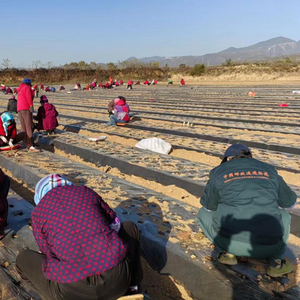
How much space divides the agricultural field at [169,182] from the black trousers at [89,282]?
0.29 m

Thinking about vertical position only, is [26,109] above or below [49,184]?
above

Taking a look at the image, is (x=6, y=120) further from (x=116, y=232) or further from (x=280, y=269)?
(x=280, y=269)

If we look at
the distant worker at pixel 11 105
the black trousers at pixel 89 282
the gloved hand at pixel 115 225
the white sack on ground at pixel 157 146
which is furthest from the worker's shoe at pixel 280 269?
the distant worker at pixel 11 105

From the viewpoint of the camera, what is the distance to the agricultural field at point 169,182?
8.36 feet

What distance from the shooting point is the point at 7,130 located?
6219 millimetres

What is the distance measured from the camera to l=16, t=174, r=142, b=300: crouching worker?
1.93m

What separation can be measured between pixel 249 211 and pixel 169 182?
2348 millimetres

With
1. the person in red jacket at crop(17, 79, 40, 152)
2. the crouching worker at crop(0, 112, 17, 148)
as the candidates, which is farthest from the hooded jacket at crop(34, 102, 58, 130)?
the crouching worker at crop(0, 112, 17, 148)

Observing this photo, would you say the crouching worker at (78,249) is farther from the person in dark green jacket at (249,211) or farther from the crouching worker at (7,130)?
the crouching worker at (7,130)

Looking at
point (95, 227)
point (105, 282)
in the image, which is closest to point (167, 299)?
point (105, 282)

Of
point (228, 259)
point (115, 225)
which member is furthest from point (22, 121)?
point (228, 259)

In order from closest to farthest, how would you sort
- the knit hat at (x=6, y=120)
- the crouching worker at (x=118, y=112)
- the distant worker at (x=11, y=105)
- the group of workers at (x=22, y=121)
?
the knit hat at (x=6, y=120) → the group of workers at (x=22, y=121) → the crouching worker at (x=118, y=112) → the distant worker at (x=11, y=105)

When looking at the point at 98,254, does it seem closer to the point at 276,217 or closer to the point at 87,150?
the point at 276,217

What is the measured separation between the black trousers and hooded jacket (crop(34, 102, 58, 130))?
5858 millimetres
